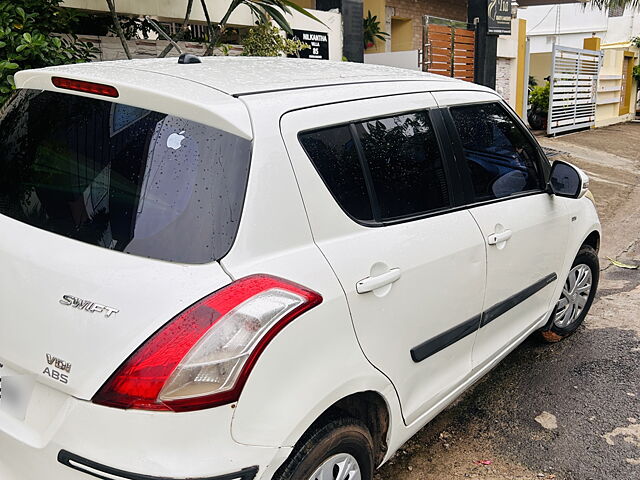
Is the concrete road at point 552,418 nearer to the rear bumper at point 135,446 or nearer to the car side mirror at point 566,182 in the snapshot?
the car side mirror at point 566,182

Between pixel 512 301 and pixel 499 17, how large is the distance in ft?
34.4

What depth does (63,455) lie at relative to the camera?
67.5 inches

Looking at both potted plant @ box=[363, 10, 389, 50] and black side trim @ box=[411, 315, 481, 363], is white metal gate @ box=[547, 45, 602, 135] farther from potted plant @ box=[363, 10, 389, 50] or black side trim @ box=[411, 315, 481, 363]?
black side trim @ box=[411, 315, 481, 363]

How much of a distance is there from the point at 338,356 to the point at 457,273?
83cm

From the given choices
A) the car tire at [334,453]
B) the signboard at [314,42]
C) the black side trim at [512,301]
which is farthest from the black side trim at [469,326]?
the signboard at [314,42]

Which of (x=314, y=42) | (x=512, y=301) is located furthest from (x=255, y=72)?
(x=314, y=42)

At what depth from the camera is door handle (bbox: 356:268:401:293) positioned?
6.98 ft

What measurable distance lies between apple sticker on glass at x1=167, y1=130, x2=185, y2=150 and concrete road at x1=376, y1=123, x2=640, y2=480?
1.84 meters

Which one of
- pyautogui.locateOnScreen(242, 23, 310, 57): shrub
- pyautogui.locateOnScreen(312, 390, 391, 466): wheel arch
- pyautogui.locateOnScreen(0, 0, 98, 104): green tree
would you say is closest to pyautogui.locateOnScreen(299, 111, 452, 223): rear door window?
pyautogui.locateOnScreen(312, 390, 391, 466): wheel arch

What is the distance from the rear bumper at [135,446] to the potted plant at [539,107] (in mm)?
16122

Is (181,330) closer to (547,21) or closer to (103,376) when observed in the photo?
(103,376)

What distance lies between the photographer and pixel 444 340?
261cm

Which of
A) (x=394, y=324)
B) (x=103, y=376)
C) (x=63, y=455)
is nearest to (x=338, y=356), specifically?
(x=394, y=324)

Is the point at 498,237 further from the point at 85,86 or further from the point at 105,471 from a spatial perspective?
the point at 105,471
